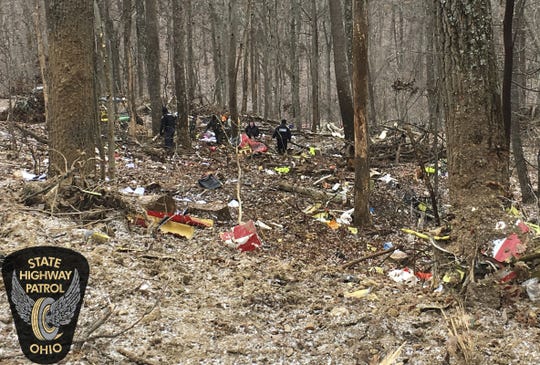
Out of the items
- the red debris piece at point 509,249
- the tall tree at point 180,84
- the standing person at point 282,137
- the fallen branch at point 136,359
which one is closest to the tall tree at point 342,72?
the standing person at point 282,137

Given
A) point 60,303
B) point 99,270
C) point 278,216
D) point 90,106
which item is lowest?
point 278,216

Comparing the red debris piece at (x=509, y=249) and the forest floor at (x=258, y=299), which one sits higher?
the red debris piece at (x=509, y=249)

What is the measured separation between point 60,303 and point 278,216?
598cm

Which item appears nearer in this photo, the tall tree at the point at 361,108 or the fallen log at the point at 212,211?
the fallen log at the point at 212,211

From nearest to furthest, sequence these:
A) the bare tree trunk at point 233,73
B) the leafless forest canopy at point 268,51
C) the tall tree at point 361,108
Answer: the tall tree at point 361,108
the leafless forest canopy at point 268,51
the bare tree trunk at point 233,73

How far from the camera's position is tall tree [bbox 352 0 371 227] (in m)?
7.66

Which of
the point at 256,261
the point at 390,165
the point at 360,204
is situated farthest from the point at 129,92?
the point at 256,261

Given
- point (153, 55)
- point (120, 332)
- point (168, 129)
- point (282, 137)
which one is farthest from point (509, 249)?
point (153, 55)

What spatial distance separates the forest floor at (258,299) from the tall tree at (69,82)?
0.82m

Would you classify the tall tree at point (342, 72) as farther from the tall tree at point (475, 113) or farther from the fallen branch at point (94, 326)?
the fallen branch at point (94, 326)

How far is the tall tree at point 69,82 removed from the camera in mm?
6406

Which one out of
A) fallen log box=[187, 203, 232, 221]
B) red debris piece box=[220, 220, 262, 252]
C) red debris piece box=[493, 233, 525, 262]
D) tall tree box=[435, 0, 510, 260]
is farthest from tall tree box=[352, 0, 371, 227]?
red debris piece box=[493, 233, 525, 262]

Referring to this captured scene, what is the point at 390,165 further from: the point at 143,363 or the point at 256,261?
the point at 143,363

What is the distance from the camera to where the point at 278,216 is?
27.2 ft
